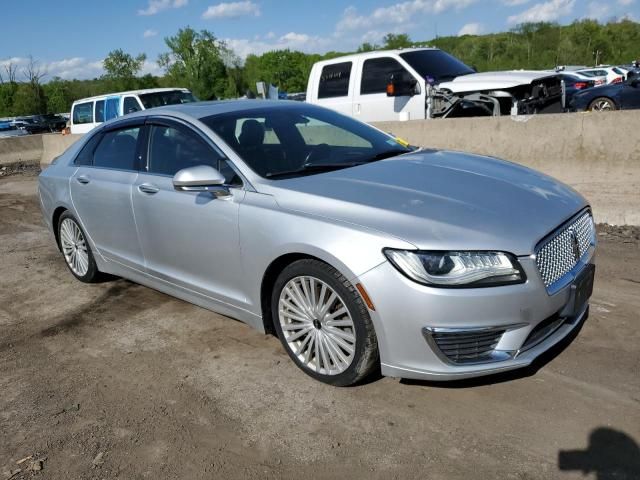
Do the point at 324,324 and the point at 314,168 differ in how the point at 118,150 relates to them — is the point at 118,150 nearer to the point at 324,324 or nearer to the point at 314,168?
the point at 314,168

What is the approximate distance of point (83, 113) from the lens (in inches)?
598

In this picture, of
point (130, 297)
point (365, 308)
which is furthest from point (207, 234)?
point (130, 297)

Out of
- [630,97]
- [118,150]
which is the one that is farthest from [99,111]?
[630,97]

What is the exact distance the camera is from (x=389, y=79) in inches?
369

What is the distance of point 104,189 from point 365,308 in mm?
2770

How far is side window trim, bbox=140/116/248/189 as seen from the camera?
12.2 feet

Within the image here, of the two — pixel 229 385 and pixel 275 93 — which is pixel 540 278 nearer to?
pixel 229 385

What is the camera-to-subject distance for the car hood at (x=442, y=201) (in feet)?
9.36

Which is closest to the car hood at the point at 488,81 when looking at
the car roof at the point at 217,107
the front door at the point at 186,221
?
the car roof at the point at 217,107

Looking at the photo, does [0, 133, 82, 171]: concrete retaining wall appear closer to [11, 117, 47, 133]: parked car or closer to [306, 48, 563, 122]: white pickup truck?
[306, 48, 563, 122]: white pickup truck

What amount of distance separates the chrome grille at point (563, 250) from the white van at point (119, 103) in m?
10.5

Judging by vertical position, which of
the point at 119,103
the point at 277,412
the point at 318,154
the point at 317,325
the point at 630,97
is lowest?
the point at 277,412

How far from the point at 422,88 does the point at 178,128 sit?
18.5ft

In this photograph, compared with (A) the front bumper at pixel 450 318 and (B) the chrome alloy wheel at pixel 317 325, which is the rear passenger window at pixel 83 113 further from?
(A) the front bumper at pixel 450 318
